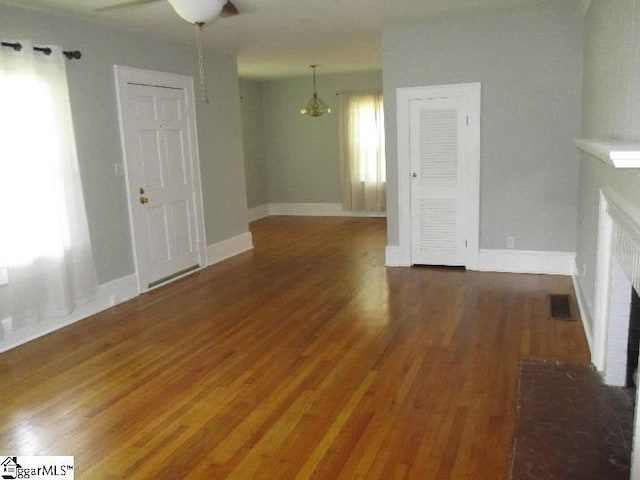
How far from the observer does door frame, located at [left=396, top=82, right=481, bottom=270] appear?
5.23m

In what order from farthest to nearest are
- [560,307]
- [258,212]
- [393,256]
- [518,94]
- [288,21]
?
1. [258,212]
2. [393,256]
3. [518,94]
4. [288,21]
5. [560,307]

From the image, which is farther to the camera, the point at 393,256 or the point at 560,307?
the point at 393,256

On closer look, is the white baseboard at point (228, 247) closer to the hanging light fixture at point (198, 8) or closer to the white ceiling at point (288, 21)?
the white ceiling at point (288, 21)

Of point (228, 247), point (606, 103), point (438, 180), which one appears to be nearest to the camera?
point (606, 103)

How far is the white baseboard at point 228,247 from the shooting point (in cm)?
639

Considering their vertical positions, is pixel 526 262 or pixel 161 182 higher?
pixel 161 182

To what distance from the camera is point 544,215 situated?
16.9ft

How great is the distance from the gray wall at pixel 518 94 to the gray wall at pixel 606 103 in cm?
33

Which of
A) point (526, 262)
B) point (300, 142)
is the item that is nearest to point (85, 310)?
point (526, 262)

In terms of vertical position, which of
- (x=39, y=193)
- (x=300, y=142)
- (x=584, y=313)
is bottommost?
(x=584, y=313)

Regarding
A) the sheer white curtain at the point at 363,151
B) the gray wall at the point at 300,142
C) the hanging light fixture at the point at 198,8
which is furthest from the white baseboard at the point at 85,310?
the gray wall at the point at 300,142

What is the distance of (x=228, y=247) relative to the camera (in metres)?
6.69

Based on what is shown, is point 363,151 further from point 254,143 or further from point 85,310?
point 85,310

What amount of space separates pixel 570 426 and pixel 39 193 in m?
3.82
